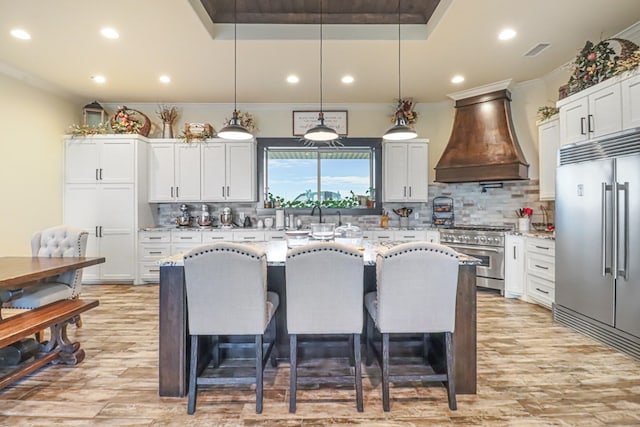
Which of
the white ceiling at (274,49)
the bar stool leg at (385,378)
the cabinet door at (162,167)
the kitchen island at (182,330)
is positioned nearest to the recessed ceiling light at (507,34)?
the white ceiling at (274,49)

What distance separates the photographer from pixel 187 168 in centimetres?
560

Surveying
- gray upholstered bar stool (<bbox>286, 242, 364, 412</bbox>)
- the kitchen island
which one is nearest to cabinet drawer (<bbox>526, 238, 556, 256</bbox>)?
the kitchen island

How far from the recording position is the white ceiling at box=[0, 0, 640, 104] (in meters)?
3.16

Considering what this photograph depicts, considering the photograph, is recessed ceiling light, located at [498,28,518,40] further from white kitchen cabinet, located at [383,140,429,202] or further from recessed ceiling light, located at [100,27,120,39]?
recessed ceiling light, located at [100,27,120,39]

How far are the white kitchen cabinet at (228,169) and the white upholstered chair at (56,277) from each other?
226 centimetres

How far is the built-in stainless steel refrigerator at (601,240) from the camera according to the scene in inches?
110

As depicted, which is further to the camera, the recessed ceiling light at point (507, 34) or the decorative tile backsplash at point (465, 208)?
the decorative tile backsplash at point (465, 208)

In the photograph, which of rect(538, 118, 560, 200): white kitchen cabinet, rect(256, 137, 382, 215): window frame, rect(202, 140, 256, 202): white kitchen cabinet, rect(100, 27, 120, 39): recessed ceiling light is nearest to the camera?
rect(100, 27, 120, 39): recessed ceiling light

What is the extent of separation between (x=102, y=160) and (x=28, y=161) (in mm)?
872

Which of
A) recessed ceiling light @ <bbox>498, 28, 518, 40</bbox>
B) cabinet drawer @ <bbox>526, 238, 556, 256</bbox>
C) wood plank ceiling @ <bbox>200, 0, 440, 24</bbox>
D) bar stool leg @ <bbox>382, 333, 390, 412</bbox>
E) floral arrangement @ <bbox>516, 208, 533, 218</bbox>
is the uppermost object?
wood plank ceiling @ <bbox>200, 0, 440, 24</bbox>

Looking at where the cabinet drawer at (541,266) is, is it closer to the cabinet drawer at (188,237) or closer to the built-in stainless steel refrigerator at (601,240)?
the built-in stainless steel refrigerator at (601,240)

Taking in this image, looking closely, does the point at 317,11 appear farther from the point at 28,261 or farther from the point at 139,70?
the point at 28,261

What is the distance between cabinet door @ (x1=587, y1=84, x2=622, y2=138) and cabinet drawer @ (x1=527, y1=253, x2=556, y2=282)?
146cm

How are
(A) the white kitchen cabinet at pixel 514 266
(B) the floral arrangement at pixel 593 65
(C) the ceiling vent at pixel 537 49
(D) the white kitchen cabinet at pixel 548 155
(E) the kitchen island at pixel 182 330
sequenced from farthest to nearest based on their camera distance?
(A) the white kitchen cabinet at pixel 514 266
(D) the white kitchen cabinet at pixel 548 155
(C) the ceiling vent at pixel 537 49
(B) the floral arrangement at pixel 593 65
(E) the kitchen island at pixel 182 330
